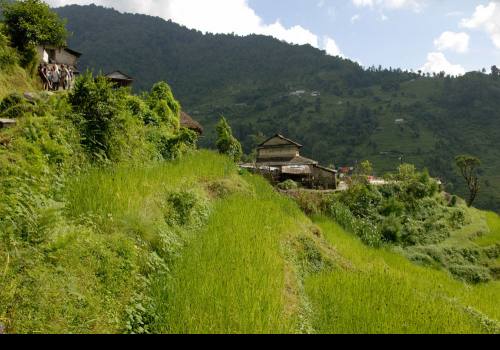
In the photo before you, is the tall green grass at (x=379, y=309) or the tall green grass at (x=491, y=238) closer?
the tall green grass at (x=379, y=309)

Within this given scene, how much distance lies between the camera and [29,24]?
2428 cm

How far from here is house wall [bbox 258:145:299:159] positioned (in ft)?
190

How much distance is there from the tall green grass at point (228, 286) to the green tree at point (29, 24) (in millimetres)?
19465

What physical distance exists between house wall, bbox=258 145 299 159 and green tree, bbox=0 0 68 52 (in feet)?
117

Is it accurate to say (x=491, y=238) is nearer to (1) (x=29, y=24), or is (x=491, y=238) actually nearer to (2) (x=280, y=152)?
(1) (x=29, y=24)

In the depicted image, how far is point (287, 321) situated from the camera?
19.6ft

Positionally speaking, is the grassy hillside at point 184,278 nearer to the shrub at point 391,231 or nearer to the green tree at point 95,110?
the green tree at point 95,110

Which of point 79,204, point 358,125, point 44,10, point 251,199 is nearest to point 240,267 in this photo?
point 79,204

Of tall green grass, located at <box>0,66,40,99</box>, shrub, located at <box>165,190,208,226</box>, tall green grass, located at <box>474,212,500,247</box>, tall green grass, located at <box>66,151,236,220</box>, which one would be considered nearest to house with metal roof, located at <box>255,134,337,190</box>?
tall green grass, located at <box>474,212,500,247</box>

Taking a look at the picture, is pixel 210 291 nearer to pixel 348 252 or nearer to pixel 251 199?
pixel 251 199

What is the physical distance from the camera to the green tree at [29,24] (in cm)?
Answer: 2323

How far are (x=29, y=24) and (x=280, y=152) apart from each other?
1519 inches

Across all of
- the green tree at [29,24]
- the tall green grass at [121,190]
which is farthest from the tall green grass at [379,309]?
the green tree at [29,24]

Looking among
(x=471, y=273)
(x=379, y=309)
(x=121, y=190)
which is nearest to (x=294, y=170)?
(x=471, y=273)
